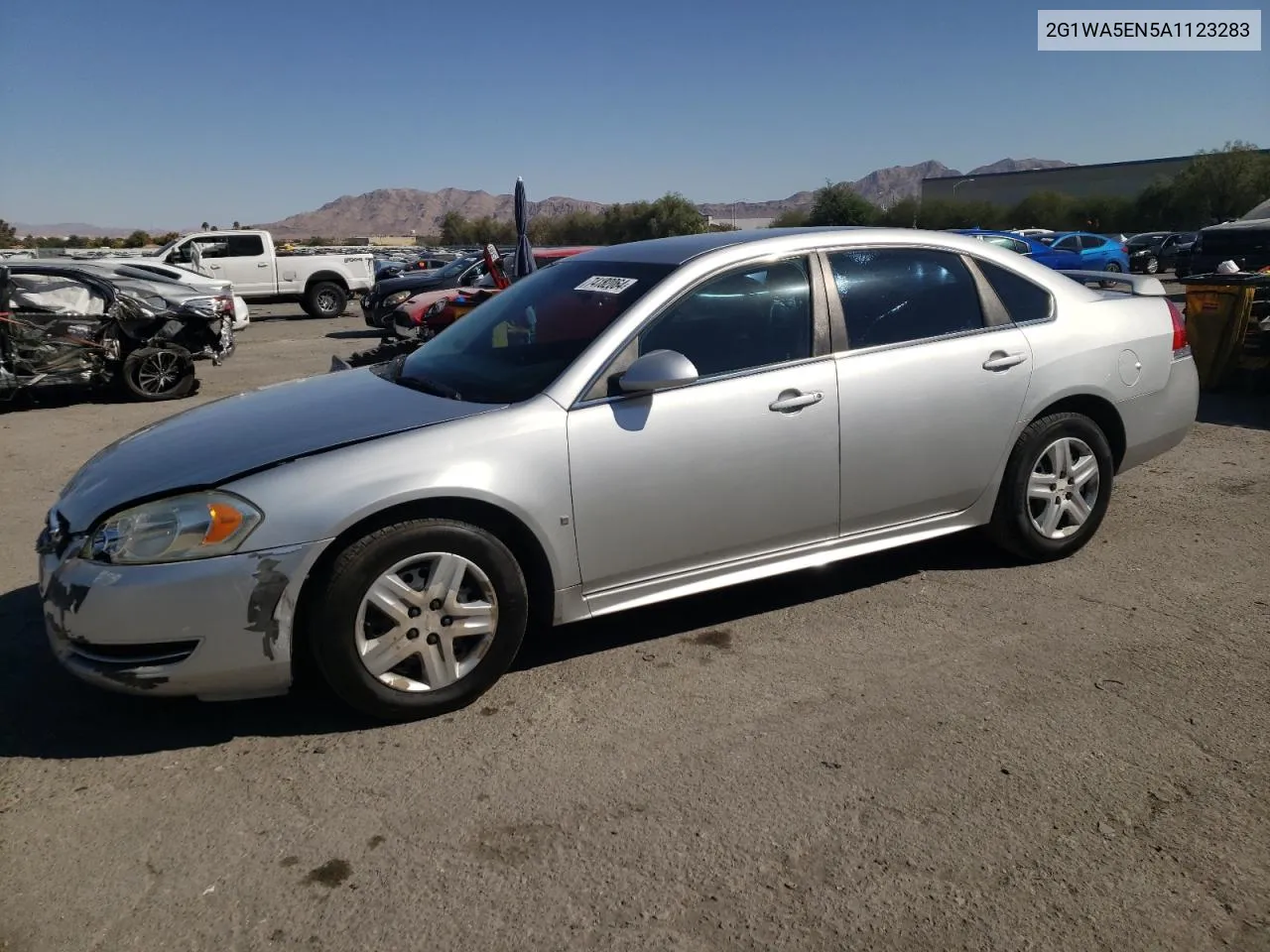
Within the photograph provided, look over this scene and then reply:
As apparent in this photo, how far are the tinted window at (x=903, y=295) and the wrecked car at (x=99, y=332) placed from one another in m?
8.93

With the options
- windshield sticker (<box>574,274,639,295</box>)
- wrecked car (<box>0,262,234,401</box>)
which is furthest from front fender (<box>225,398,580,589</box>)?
wrecked car (<box>0,262,234,401</box>)

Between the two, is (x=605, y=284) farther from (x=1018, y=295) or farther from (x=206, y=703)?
(x=206, y=703)

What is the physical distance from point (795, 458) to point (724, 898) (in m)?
1.83

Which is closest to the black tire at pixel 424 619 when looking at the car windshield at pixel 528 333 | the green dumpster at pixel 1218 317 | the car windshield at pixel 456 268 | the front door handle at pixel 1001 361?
the car windshield at pixel 528 333

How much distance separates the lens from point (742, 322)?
3.91m

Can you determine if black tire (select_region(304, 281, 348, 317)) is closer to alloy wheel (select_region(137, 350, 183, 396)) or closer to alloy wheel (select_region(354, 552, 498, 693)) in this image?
alloy wheel (select_region(137, 350, 183, 396))

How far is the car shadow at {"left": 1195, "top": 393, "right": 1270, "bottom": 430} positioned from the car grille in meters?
7.86

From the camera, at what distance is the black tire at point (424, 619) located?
3.15m

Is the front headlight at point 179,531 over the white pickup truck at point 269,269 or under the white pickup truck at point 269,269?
under

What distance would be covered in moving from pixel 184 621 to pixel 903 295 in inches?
122

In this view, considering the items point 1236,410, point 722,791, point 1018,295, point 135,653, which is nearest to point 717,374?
point 722,791

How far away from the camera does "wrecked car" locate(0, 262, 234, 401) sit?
991 centimetres

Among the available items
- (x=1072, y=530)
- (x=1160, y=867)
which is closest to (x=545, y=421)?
(x=1160, y=867)

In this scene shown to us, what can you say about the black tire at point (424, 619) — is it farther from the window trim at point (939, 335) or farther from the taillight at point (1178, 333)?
the taillight at point (1178, 333)
